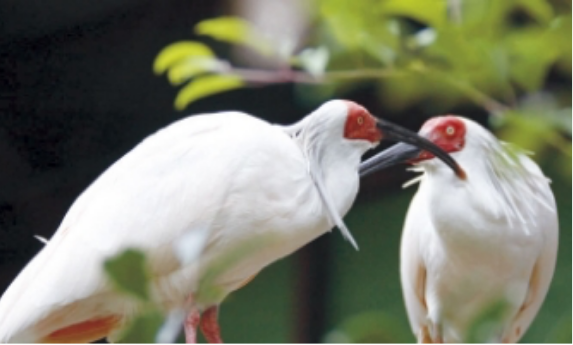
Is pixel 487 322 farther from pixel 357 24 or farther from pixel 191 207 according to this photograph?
pixel 191 207

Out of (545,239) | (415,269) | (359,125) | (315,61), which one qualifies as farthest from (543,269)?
(315,61)

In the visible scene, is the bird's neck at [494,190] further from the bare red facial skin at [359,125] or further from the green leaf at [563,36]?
the green leaf at [563,36]

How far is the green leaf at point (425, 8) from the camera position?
2.90ft

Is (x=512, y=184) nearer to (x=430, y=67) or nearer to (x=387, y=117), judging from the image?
(x=387, y=117)

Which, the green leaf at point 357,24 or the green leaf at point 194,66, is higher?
the green leaf at point 357,24

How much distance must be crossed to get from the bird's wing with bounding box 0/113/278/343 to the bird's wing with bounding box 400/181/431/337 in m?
0.75

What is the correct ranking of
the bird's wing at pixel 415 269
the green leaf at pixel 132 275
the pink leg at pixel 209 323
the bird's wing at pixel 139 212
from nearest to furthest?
1. the green leaf at pixel 132 275
2. the bird's wing at pixel 139 212
3. the pink leg at pixel 209 323
4. the bird's wing at pixel 415 269

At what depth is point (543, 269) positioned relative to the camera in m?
2.53

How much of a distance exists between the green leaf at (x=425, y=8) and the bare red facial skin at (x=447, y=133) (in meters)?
1.56

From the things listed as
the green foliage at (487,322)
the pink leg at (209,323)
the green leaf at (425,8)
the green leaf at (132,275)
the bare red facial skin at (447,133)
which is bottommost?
the pink leg at (209,323)

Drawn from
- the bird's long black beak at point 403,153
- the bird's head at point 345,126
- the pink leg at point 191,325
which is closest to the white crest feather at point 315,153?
the bird's head at point 345,126

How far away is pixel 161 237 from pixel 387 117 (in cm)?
154

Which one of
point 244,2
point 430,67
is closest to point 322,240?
point 244,2

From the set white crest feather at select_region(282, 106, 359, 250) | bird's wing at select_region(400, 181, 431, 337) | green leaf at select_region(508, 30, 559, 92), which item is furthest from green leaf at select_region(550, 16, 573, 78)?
bird's wing at select_region(400, 181, 431, 337)
